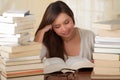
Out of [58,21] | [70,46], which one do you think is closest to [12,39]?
[58,21]

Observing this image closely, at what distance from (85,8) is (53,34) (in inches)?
44.4

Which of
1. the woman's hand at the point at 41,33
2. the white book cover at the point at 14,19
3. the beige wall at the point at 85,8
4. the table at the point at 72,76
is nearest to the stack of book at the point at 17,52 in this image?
the white book cover at the point at 14,19

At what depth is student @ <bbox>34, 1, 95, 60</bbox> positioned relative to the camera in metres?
2.38

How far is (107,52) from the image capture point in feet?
5.35

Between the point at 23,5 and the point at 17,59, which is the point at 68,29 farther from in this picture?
the point at 23,5

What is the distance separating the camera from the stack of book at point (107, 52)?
1.61 meters

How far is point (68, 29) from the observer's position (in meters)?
2.37

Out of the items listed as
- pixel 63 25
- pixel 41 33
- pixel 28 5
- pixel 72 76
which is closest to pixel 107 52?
pixel 72 76

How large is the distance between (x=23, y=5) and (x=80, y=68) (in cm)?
202

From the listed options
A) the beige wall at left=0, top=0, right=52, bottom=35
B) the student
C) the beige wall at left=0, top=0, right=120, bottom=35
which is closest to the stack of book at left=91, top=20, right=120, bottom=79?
the student

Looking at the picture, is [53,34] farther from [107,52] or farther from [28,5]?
[28,5]

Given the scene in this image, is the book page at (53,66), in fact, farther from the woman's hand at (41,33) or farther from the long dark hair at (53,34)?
the woman's hand at (41,33)

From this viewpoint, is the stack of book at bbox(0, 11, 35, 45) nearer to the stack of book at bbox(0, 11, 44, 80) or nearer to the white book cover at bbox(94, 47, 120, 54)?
the stack of book at bbox(0, 11, 44, 80)

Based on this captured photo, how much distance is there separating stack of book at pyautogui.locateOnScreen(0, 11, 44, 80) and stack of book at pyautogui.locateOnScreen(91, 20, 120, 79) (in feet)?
1.09
